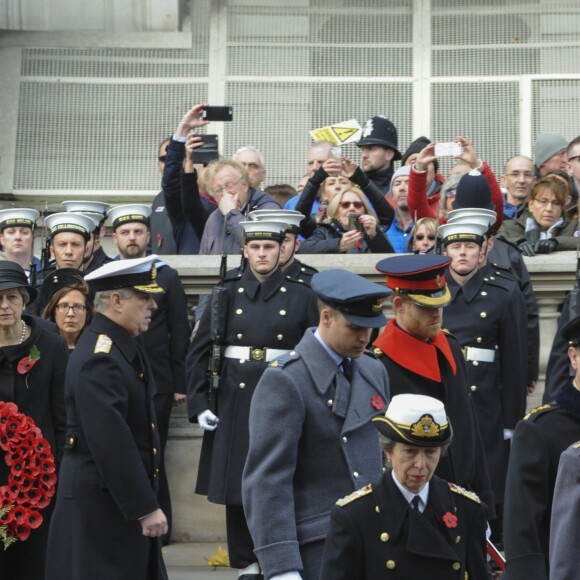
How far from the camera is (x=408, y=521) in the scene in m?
5.78

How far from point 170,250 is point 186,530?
7.43 ft

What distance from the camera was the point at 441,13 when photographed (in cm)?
1612

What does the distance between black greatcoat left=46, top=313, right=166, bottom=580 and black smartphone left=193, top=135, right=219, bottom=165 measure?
4.06m

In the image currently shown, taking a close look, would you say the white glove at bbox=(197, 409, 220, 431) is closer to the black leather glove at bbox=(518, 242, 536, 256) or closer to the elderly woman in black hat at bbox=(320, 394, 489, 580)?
the black leather glove at bbox=(518, 242, 536, 256)

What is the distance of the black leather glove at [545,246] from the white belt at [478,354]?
1.32 meters

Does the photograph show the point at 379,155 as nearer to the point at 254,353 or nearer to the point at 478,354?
the point at 478,354

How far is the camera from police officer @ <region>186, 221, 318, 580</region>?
9.29 meters

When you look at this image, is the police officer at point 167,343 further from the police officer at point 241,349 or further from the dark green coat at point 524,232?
the dark green coat at point 524,232

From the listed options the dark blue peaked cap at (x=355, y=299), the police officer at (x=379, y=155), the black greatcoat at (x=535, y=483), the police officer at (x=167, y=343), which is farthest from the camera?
the police officer at (x=379, y=155)

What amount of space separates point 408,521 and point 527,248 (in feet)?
16.6

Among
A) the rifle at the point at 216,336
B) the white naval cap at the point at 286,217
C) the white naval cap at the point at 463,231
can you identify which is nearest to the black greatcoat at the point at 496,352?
the white naval cap at the point at 463,231

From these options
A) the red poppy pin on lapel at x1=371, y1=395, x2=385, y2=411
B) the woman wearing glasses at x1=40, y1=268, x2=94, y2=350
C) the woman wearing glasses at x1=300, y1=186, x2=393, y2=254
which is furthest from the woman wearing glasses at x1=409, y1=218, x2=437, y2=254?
the red poppy pin on lapel at x1=371, y1=395, x2=385, y2=411

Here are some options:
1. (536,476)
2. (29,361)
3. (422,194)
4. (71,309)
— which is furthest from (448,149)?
(536,476)

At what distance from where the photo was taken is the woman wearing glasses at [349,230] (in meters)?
10.6
